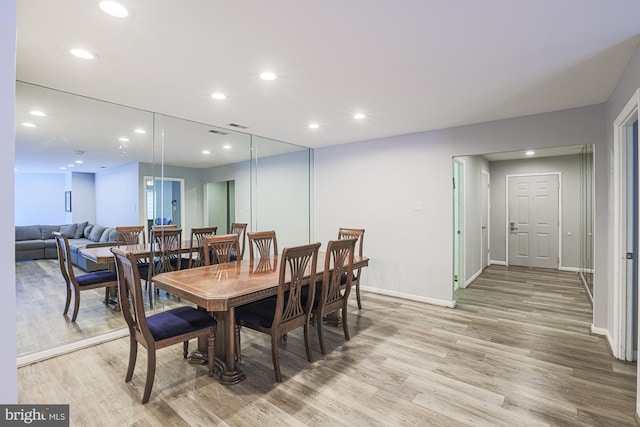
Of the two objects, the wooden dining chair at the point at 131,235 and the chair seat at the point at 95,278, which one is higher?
→ the wooden dining chair at the point at 131,235

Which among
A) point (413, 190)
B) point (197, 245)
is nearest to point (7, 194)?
point (197, 245)

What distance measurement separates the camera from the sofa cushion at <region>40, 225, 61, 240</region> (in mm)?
3039

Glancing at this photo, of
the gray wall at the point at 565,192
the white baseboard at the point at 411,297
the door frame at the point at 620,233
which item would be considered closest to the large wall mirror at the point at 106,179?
the white baseboard at the point at 411,297

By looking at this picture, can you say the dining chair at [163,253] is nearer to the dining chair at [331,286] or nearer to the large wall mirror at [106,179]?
the large wall mirror at [106,179]

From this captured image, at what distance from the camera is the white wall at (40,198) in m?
2.86

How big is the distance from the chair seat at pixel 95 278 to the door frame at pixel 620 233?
4920 millimetres

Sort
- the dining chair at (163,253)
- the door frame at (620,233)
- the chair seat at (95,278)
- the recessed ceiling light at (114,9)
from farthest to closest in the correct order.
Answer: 1. the dining chair at (163,253)
2. the chair seat at (95,278)
3. the door frame at (620,233)
4. the recessed ceiling light at (114,9)

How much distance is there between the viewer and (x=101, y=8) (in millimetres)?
1583

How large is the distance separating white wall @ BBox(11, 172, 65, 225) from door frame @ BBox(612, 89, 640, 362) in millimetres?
5169

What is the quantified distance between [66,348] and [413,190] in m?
4.25

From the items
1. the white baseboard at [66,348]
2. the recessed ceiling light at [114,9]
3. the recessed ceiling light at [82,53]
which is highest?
the recessed ceiling light at [82,53]

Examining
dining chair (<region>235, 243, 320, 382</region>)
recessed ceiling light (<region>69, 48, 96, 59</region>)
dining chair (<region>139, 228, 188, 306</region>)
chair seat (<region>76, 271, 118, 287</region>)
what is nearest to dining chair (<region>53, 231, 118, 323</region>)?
chair seat (<region>76, 271, 118, 287</region>)

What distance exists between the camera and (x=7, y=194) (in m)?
0.84

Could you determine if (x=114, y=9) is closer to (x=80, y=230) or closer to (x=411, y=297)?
(x=80, y=230)
